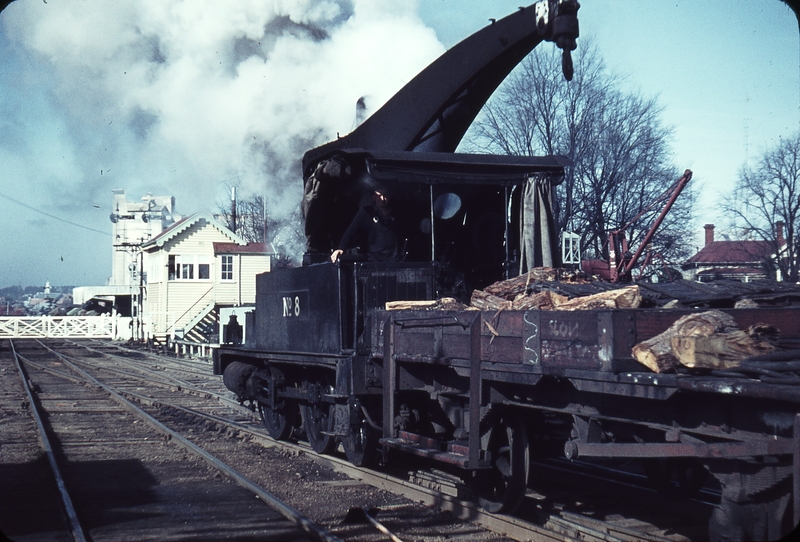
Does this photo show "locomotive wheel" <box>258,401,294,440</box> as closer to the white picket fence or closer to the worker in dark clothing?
the worker in dark clothing

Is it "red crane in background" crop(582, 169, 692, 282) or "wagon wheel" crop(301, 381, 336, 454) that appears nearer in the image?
"wagon wheel" crop(301, 381, 336, 454)

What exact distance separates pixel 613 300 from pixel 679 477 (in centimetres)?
219

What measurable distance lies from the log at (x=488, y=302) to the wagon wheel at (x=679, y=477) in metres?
1.74

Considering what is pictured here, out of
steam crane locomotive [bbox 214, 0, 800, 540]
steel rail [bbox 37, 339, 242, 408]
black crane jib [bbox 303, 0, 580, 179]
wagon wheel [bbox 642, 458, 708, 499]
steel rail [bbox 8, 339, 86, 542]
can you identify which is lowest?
steel rail [bbox 8, 339, 86, 542]

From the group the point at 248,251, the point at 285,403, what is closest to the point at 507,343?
the point at 285,403

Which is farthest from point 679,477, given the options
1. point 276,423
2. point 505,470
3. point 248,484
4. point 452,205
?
point 276,423

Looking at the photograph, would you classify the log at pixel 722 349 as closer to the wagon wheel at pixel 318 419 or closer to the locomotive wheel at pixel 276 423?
the wagon wheel at pixel 318 419

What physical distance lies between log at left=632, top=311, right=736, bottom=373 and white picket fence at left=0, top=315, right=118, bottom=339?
48.1 meters

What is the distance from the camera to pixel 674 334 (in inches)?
173

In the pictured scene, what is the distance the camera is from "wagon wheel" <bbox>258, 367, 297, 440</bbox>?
1041 centimetres

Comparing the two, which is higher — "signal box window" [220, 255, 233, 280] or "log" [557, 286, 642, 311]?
"signal box window" [220, 255, 233, 280]

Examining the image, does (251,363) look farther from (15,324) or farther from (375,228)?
(15,324)

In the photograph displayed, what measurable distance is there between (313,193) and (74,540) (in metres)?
4.06

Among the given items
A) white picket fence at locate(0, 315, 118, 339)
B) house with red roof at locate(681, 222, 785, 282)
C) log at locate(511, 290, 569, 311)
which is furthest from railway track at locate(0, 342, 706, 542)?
white picket fence at locate(0, 315, 118, 339)
